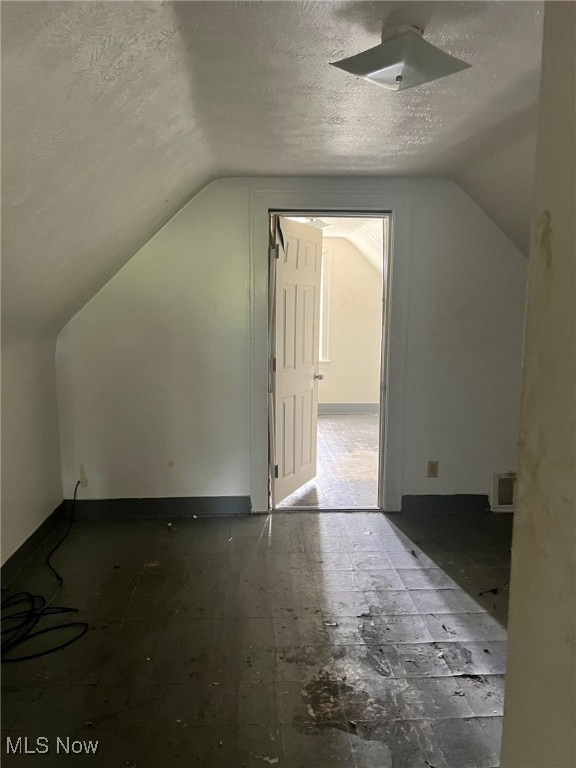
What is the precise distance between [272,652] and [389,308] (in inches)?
84.1

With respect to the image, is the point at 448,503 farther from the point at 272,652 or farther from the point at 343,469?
the point at 272,652

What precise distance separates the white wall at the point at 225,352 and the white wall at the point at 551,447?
2.51 m

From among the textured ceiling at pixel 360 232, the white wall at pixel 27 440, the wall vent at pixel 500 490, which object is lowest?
the wall vent at pixel 500 490

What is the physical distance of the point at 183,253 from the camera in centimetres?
312

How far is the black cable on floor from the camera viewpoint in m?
2.03

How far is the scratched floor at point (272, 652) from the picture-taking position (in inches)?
63.1

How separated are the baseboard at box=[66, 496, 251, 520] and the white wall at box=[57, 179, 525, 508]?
0.05 meters

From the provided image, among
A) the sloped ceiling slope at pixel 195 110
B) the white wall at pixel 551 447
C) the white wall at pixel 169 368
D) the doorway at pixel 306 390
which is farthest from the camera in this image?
the doorway at pixel 306 390

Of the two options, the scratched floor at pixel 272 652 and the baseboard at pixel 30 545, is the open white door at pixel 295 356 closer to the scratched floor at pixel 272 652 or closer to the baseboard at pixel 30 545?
the scratched floor at pixel 272 652

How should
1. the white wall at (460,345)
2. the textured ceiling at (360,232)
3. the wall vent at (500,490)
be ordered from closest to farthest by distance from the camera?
the white wall at (460,345)
the wall vent at (500,490)
the textured ceiling at (360,232)

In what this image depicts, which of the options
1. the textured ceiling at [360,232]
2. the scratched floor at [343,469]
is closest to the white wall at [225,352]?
the scratched floor at [343,469]

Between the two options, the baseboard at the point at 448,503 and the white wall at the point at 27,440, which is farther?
the baseboard at the point at 448,503

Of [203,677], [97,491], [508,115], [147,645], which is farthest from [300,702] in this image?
[508,115]

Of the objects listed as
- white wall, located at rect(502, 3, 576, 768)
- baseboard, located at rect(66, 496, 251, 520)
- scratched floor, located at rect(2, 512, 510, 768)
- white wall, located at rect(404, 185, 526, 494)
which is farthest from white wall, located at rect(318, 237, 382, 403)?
white wall, located at rect(502, 3, 576, 768)
